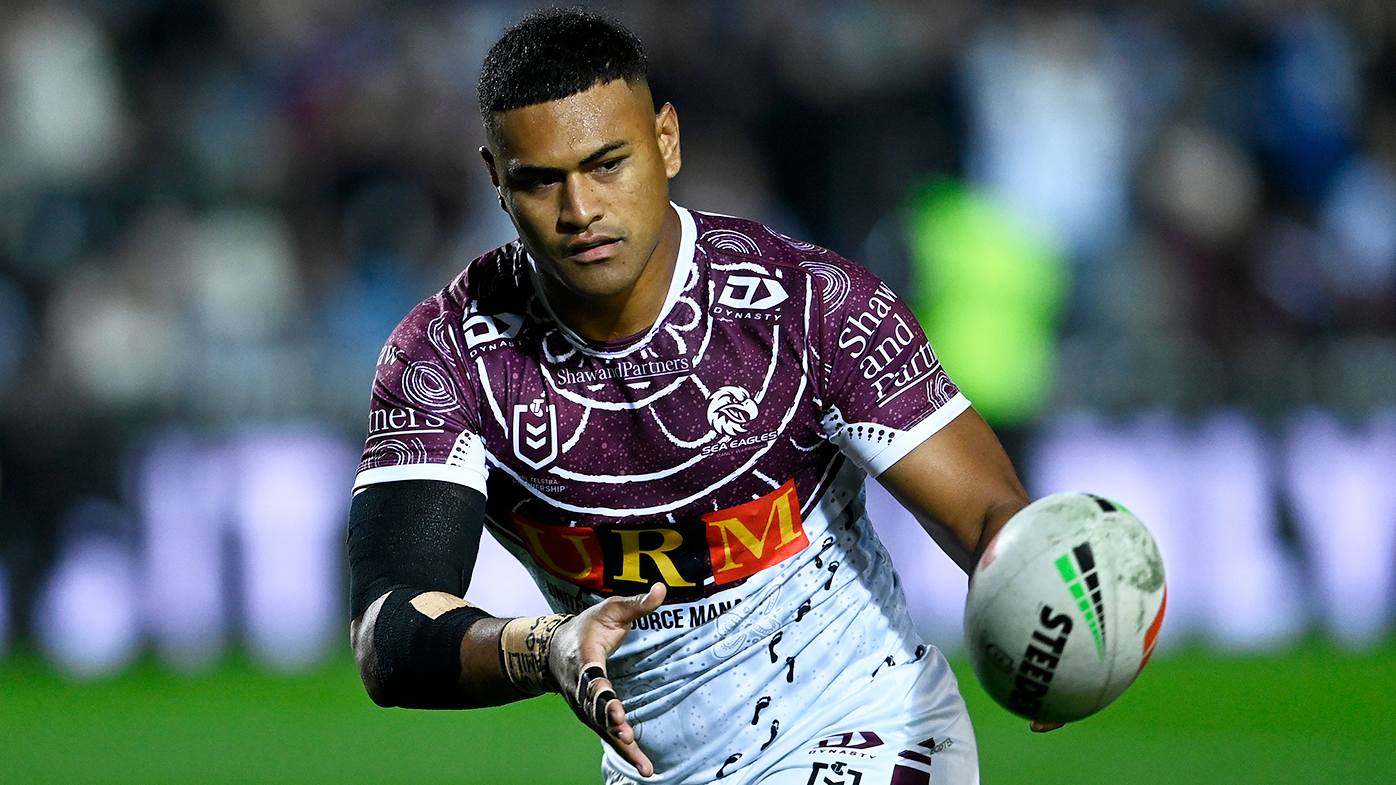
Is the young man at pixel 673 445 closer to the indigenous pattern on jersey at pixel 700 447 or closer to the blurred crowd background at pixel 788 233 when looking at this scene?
the indigenous pattern on jersey at pixel 700 447

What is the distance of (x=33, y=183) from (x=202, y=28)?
1679 millimetres

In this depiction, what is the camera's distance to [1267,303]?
1121cm

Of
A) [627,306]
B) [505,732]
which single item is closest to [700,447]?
[627,306]

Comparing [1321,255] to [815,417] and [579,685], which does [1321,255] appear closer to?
[815,417]

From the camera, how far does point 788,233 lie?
11.0 meters

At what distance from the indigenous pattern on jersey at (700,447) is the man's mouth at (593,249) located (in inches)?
10.3

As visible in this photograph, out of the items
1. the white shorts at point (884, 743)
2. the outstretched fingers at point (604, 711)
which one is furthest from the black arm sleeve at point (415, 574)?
the white shorts at point (884, 743)

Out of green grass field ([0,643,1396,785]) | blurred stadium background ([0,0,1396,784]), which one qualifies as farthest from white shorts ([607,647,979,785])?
blurred stadium background ([0,0,1396,784])

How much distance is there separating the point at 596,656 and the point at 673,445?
0.83m

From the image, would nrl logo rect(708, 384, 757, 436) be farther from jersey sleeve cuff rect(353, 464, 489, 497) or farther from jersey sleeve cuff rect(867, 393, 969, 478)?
jersey sleeve cuff rect(353, 464, 489, 497)

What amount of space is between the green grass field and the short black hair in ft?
14.7

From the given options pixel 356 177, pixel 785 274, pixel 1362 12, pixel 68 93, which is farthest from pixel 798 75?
pixel 785 274

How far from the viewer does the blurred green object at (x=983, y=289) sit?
10.5 meters

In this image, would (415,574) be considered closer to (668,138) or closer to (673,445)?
(673,445)
